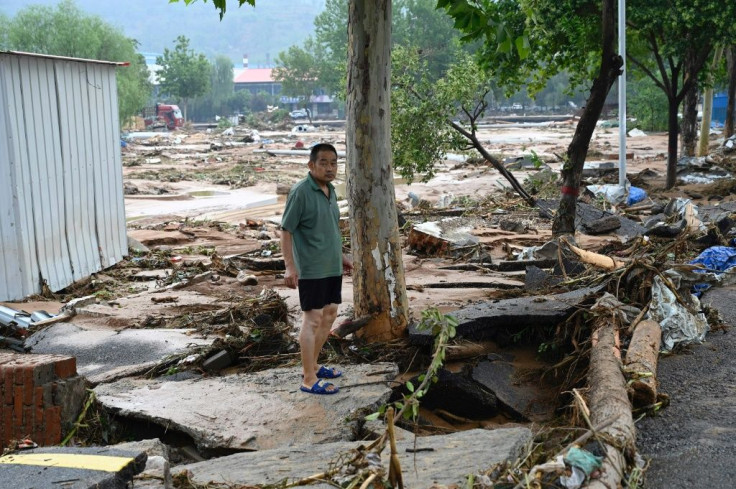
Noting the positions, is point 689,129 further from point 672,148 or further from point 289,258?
point 289,258

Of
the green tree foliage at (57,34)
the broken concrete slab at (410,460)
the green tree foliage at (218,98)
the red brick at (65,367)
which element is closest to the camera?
the broken concrete slab at (410,460)

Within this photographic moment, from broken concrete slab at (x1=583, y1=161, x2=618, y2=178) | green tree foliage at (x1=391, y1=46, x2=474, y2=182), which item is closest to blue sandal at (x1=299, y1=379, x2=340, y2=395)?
green tree foliage at (x1=391, y1=46, x2=474, y2=182)

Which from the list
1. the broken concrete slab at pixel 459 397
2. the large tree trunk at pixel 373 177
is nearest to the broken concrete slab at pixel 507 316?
the large tree trunk at pixel 373 177

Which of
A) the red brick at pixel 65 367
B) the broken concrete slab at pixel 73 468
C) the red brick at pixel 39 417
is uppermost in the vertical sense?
the broken concrete slab at pixel 73 468

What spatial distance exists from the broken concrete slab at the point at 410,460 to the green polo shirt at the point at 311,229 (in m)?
1.36

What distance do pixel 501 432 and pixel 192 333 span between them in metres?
3.98

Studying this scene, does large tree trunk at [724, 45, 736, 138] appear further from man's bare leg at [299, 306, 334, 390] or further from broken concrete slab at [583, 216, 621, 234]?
man's bare leg at [299, 306, 334, 390]

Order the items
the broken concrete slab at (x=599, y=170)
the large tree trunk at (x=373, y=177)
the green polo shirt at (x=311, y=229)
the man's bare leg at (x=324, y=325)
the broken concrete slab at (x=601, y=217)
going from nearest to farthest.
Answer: the green polo shirt at (x=311, y=229) < the man's bare leg at (x=324, y=325) < the large tree trunk at (x=373, y=177) < the broken concrete slab at (x=601, y=217) < the broken concrete slab at (x=599, y=170)

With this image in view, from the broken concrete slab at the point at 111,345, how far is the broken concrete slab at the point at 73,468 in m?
2.63

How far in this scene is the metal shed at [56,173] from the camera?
9891 millimetres

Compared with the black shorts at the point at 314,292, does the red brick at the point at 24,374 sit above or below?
below

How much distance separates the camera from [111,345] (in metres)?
7.32

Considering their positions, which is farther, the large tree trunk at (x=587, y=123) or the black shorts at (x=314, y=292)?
the large tree trunk at (x=587, y=123)

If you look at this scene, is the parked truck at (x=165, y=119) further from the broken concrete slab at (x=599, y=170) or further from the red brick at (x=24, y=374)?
the red brick at (x=24, y=374)
